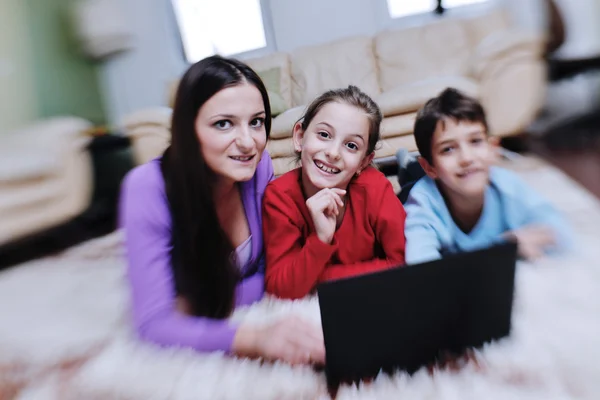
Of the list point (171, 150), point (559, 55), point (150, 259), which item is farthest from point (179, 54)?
point (559, 55)

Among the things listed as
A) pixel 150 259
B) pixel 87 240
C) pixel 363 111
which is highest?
pixel 363 111

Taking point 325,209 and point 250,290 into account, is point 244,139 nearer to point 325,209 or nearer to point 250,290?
point 325,209

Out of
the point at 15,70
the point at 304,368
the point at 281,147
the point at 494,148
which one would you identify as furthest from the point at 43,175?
the point at 494,148

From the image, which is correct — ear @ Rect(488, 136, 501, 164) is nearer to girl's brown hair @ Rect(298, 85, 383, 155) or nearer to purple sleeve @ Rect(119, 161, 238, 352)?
girl's brown hair @ Rect(298, 85, 383, 155)

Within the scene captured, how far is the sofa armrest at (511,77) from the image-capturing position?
0.41m

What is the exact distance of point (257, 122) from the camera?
15.8 inches

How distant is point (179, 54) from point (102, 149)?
12 centimetres

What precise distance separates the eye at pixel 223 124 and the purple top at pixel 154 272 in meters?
0.10

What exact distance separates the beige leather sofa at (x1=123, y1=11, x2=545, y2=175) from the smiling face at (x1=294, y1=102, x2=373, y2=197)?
0.04 meters

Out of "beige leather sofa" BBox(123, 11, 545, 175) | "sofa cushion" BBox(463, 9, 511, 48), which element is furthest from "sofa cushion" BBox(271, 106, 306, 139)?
"sofa cushion" BBox(463, 9, 511, 48)

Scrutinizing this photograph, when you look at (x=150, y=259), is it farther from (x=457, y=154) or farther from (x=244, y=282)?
(x=457, y=154)

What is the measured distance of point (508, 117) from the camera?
0.43 metres

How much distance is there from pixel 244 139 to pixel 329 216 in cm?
12

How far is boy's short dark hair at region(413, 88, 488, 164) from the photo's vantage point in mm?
372
